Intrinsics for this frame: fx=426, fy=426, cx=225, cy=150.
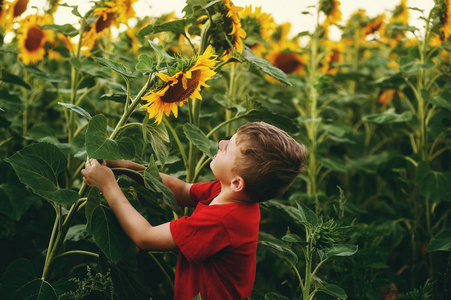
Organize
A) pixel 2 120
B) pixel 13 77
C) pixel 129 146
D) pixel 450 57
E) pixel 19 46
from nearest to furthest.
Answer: pixel 129 146 < pixel 2 120 < pixel 13 77 < pixel 19 46 < pixel 450 57

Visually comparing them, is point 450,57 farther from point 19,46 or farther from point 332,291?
point 19,46

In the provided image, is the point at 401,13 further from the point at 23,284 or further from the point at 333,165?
the point at 23,284

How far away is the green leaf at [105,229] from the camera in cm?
123

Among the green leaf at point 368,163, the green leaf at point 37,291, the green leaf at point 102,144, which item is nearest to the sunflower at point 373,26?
the green leaf at point 368,163

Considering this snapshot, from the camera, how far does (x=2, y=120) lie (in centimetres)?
183

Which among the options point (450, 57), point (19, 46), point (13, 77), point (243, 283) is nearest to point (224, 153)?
point (243, 283)

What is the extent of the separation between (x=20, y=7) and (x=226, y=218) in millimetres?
1566

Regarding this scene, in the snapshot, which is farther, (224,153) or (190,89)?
(224,153)

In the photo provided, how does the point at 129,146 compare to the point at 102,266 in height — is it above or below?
above

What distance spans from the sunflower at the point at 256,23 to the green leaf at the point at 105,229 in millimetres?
1247

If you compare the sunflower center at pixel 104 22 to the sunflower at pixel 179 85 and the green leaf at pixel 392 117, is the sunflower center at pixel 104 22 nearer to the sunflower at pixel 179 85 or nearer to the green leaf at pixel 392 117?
the sunflower at pixel 179 85

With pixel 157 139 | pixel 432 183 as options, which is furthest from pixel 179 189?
pixel 432 183

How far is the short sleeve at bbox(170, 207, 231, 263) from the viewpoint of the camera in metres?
1.26

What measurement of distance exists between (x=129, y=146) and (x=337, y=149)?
8.19ft
